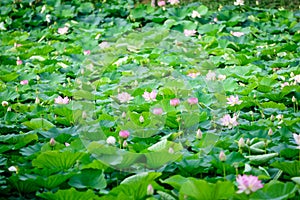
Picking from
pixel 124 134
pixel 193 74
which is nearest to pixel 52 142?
pixel 124 134

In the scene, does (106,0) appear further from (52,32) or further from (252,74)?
(252,74)

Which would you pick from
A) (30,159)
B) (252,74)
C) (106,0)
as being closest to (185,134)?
(30,159)

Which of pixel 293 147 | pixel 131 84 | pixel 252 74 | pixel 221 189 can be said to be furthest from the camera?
pixel 252 74

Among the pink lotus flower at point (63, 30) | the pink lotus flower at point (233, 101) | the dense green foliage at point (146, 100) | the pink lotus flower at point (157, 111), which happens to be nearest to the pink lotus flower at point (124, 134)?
the dense green foliage at point (146, 100)

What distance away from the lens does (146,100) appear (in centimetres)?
312

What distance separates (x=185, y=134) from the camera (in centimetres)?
271

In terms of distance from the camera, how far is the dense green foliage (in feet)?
7.27

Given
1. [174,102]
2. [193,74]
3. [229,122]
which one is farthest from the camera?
[193,74]

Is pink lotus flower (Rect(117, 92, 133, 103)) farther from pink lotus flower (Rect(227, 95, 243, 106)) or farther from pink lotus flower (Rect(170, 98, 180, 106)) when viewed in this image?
pink lotus flower (Rect(227, 95, 243, 106))

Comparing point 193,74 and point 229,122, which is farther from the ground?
point 229,122

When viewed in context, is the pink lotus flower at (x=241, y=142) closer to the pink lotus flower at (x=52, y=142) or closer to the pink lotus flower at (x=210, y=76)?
the pink lotus flower at (x=52, y=142)

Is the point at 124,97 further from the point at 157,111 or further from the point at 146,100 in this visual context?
the point at 157,111

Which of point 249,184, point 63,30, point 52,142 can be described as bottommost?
point 63,30

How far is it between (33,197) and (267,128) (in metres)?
1.11
